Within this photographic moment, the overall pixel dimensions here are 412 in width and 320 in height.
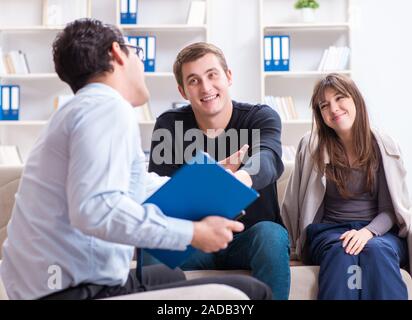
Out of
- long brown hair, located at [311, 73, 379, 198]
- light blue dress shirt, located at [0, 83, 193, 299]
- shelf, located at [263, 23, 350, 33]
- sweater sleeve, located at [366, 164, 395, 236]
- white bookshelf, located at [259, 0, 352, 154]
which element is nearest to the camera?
light blue dress shirt, located at [0, 83, 193, 299]

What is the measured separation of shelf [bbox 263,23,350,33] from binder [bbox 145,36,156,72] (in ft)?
3.05

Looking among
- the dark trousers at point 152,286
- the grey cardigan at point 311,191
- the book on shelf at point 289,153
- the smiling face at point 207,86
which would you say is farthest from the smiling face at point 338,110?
the book on shelf at point 289,153

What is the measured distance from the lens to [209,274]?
2.14m

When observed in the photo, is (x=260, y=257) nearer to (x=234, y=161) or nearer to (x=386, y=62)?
(x=234, y=161)

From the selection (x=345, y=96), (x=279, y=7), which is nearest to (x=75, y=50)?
(x=345, y=96)

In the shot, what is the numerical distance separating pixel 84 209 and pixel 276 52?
4110 millimetres

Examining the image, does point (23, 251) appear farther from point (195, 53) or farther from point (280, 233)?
point (195, 53)

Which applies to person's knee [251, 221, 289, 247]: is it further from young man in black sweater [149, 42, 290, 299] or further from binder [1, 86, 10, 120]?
binder [1, 86, 10, 120]

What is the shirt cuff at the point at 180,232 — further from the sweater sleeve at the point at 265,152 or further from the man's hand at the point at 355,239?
the man's hand at the point at 355,239

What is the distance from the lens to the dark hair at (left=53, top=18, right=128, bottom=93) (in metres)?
1.43

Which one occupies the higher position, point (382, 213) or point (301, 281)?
point (382, 213)

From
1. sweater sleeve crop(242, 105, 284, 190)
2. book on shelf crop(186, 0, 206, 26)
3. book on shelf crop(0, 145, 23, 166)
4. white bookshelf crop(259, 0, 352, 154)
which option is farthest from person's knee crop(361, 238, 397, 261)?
book on shelf crop(0, 145, 23, 166)

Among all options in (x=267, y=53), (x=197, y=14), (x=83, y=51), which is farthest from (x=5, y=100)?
(x=83, y=51)

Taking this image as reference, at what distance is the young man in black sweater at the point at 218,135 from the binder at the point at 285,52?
2.79m
